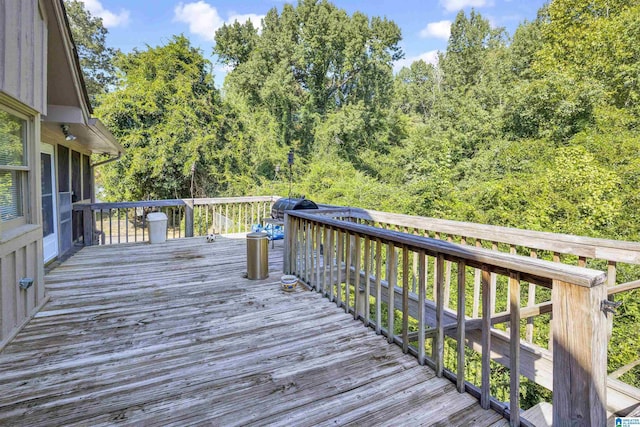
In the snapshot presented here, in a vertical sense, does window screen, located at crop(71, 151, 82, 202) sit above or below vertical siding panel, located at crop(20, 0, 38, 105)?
below

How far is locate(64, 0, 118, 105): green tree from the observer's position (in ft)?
56.2

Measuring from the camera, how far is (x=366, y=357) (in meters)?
2.32

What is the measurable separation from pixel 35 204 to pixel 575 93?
13006 millimetres

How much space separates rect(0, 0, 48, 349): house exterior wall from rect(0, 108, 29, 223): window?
1.2 inches

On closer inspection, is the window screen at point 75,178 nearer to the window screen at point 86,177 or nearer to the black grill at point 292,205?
the window screen at point 86,177

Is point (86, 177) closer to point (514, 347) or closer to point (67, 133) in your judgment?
point (67, 133)

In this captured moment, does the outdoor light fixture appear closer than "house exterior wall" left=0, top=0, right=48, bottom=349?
No

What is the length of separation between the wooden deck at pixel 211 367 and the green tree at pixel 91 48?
60.7 feet

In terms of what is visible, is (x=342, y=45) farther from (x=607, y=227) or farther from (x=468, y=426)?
(x=468, y=426)

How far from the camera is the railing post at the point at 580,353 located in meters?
1.32

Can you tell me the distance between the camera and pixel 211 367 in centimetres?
219

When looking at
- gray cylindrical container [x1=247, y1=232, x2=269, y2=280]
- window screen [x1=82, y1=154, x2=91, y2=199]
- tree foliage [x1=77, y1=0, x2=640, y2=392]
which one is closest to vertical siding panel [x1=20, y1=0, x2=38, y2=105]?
gray cylindrical container [x1=247, y1=232, x2=269, y2=280]

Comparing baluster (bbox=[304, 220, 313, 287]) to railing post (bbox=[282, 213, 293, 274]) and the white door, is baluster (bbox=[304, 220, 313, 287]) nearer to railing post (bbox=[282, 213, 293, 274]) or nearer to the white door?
railing post (bbox=[282, 213, 293, 274])

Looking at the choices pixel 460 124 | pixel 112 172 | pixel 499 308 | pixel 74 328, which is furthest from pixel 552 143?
pixel 112 172
